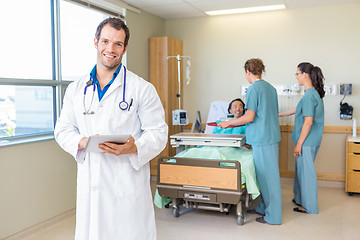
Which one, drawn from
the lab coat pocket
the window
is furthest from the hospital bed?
the lab coat pocket

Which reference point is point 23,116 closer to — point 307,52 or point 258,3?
point 258,3

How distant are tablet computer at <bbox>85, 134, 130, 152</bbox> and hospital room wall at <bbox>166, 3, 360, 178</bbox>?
12.7 ft

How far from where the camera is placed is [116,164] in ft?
5.36

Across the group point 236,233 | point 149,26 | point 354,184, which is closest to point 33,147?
point 236,233

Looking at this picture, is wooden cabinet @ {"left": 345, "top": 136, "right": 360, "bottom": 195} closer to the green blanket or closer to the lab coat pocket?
the green blanket

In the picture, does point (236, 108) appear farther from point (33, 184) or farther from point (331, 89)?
point (33, 184)

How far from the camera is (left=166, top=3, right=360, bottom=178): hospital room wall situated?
15.5ft

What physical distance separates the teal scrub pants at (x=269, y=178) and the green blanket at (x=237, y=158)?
9 centimetres

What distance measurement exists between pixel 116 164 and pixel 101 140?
192mm

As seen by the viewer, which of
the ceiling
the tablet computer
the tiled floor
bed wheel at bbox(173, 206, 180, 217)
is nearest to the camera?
the tablet computer

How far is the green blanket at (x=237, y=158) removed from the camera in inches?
131

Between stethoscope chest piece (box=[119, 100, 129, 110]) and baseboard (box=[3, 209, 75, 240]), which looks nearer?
stethoscope chest piece (box=[119, 100, 129, 110])

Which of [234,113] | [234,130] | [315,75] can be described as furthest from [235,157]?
[315,75]

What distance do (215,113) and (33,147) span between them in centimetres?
234
